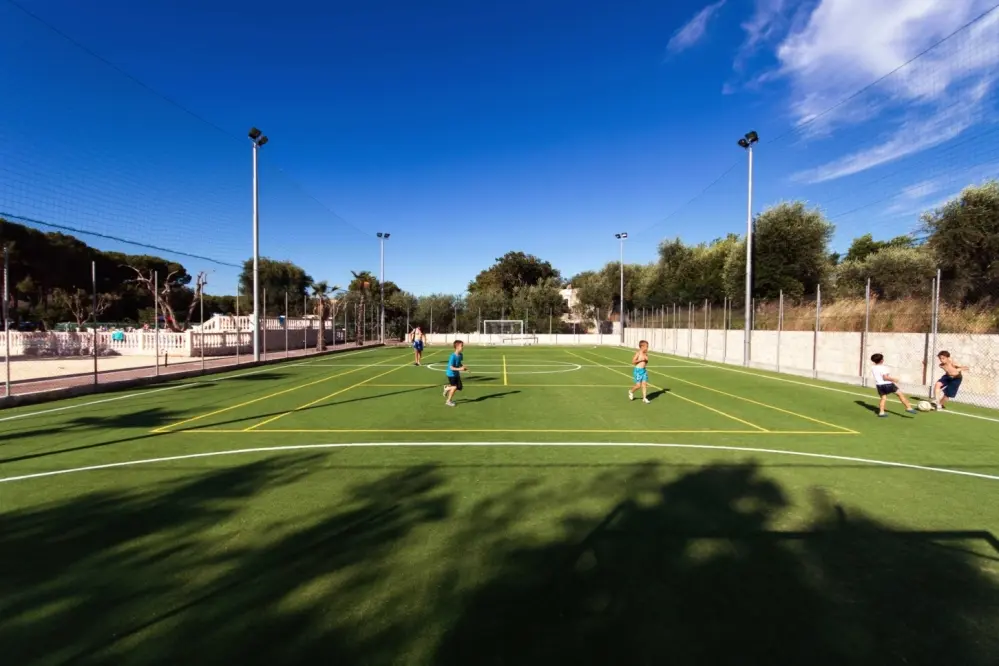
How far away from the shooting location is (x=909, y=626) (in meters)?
2.96

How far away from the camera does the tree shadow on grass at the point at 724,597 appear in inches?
107

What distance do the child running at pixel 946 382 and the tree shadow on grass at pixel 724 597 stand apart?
841 cm

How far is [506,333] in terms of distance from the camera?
51.3m

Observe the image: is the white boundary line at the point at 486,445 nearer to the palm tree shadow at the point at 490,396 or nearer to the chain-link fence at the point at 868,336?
the palm tree shadow at the point at 490,396

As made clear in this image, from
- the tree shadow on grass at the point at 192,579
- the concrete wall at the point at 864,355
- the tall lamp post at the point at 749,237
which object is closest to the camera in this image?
the tree shadow on grass at the point at 192,579

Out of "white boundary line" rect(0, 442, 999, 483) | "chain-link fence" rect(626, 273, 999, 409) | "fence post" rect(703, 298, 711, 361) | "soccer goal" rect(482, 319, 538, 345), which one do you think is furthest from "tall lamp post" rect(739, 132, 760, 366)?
"soccer goal" rect(482, 319, 538, 345)

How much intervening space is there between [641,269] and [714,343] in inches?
1486

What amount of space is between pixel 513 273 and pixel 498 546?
240ft

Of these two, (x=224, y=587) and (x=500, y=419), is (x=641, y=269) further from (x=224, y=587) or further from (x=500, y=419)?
(x=224, y=587)

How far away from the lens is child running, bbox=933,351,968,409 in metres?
10.3

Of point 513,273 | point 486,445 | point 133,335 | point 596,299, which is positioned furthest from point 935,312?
point 513,273

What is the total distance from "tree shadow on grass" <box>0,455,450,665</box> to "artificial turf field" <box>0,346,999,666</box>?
0.02 m

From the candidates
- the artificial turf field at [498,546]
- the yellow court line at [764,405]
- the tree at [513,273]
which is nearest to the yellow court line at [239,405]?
the artificial turf field at [498,546]

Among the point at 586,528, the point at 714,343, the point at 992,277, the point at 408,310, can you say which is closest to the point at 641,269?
the point at 408,310
